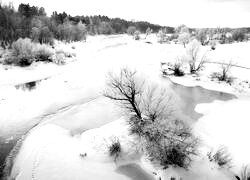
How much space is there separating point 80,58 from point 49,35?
12931 millimetres

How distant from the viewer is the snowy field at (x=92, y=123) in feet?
25.8

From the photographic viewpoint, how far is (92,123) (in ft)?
39.1

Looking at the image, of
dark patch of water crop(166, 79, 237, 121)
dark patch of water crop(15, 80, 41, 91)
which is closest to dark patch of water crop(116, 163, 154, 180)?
dark patch of water crop(166, 79, 237, 121)

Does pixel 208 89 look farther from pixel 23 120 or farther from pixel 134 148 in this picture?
pixel 23 120

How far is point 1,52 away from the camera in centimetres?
2681

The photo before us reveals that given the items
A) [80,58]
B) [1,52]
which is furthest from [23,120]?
[80,58]

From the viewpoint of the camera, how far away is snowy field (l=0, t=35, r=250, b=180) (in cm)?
786

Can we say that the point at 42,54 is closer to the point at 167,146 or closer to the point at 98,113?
the point at 98,113

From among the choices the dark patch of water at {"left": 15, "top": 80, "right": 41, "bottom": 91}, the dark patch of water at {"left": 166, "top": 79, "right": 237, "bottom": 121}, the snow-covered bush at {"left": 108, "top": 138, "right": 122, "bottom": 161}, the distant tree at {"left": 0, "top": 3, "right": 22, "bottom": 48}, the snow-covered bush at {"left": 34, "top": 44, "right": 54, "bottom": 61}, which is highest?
the distant tree at {"left": 0, "top": 3, "right": 22, "bottom": 48}

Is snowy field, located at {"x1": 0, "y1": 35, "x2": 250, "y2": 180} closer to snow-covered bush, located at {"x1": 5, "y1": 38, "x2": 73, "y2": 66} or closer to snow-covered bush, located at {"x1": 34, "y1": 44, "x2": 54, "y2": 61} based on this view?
snow-covered bush, located at {"x1": 5, "y1": 38, "x2": 73, "y2": 66}

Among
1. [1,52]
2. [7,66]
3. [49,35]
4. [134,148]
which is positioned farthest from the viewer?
[49,35]

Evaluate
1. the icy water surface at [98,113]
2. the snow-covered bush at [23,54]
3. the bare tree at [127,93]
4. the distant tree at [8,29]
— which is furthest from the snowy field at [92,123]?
the distant tree at [8,29]

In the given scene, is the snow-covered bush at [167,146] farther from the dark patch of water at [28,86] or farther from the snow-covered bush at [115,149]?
the dark patch of water at [28,86]

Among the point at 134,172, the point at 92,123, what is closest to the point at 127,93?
the point at 92,123
